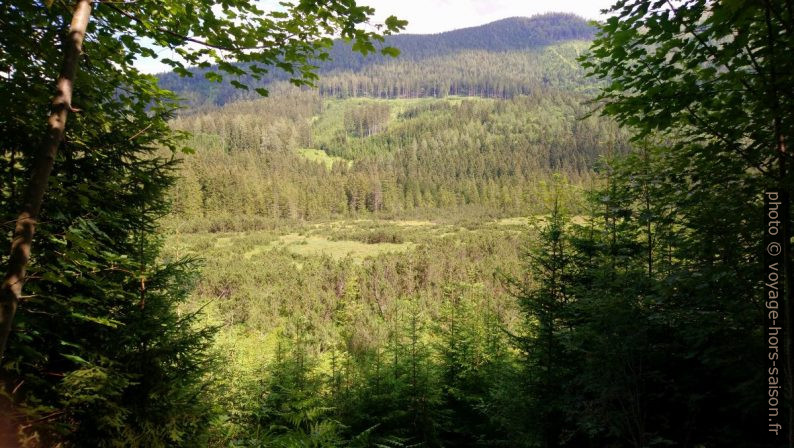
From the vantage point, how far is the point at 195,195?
257ft

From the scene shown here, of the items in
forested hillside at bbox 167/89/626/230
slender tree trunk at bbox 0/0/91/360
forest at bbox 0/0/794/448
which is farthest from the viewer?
forested hillside at bbox 167/89/626/230

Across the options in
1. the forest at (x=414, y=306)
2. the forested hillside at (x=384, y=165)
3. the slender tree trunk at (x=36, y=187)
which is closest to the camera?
the slender tree trunk at (x=36, y=187)

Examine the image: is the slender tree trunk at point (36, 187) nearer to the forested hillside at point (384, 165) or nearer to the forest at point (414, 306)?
the forest at point (414, 306)

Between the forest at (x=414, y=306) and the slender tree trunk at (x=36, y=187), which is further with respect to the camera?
the forest at (x=414, y=306)

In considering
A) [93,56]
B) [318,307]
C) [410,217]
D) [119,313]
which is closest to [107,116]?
[93,56]

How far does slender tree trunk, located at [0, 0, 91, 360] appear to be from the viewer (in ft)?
6.46

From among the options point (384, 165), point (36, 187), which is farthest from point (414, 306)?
point (384, 165)

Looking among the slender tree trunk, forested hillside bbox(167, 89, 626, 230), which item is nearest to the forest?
the slender tree trunk

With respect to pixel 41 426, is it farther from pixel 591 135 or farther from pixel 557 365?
pixel 591 135

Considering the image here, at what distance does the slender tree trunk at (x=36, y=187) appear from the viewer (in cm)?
197

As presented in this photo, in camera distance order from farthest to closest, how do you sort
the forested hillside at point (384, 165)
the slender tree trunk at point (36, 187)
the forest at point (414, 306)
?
the forested hillside at point (384, 165) → the forest at point (414, 306) → the slender tree trunk at point (36, 187)

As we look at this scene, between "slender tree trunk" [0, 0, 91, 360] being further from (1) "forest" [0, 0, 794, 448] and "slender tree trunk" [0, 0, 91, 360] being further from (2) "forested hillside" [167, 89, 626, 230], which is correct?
(2) "forested hillside" [167, 89, 626, 230]

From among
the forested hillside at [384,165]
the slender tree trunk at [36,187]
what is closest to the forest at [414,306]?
the slender tree trunk at [36,187]

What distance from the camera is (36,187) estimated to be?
6.83ft
